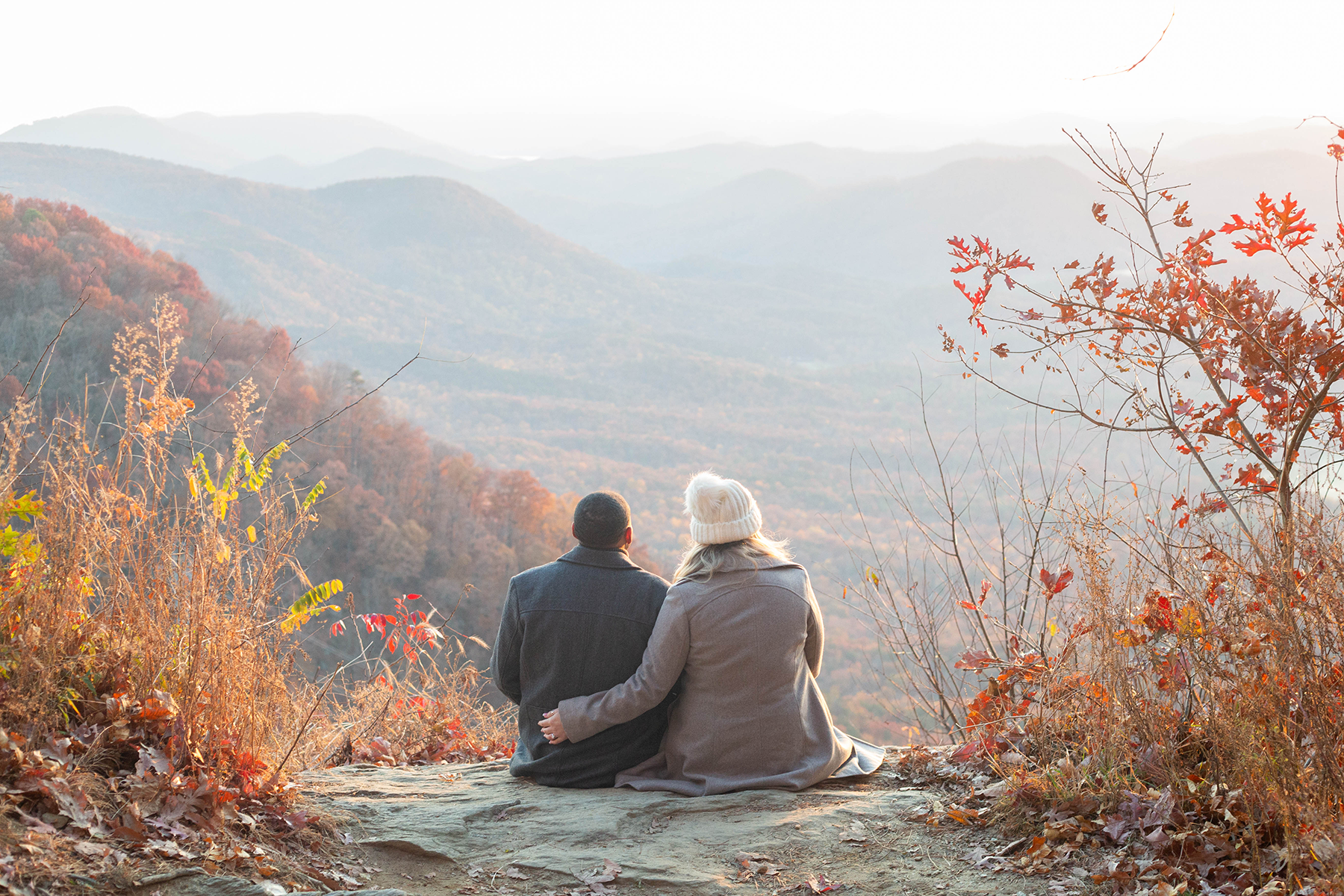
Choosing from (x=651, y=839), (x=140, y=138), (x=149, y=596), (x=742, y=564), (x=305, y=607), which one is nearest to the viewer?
(x=149, y=596)

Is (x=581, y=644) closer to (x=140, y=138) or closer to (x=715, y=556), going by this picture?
(x=715, y=556)

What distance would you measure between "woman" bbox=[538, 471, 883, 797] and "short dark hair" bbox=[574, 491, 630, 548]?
24 centimetres

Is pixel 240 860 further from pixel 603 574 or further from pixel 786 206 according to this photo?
pixel 786 206

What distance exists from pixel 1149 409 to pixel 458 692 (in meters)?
3.95

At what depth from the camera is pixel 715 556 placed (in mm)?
2844

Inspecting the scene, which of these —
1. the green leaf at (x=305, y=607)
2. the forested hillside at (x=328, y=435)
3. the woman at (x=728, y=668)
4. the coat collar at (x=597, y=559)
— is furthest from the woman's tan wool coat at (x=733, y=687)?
the forested hillside at (x=328, y=435)

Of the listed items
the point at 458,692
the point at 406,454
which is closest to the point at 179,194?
the point at 406,454

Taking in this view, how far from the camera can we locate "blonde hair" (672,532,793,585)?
9.27 feet

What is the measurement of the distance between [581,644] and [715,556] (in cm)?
55

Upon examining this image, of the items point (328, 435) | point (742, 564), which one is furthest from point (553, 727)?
point (328, 435)

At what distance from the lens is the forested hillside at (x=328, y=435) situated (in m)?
20.4

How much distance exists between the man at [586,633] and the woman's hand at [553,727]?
0.06 m

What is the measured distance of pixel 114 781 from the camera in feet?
6.60

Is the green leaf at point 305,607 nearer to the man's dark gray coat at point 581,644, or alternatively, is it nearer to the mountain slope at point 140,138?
the man's dark gray coat at point 581,644
